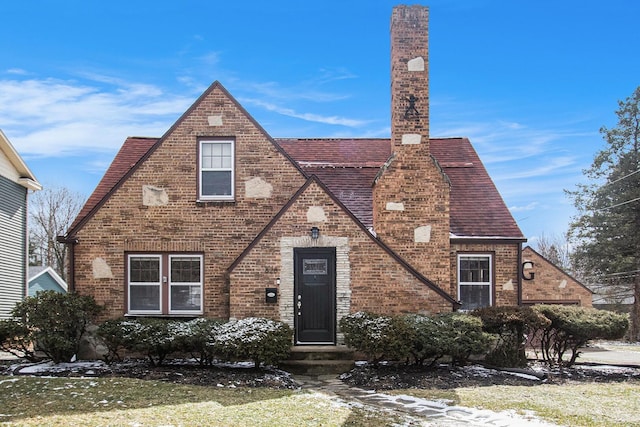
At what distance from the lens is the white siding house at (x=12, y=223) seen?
23.1 metres

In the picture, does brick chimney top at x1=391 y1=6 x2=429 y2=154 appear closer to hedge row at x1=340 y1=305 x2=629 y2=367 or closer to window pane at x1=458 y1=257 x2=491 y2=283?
window pane at x1=458 y1=257 x2=491 y2=283

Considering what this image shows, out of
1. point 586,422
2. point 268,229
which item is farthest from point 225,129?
point 586,422

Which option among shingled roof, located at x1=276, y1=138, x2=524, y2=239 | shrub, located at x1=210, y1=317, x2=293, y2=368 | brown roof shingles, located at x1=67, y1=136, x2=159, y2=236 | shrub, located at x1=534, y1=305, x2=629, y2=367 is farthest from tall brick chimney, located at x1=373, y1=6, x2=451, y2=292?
brown roof shingles, located at x1=67, y1=136, x2=159, y2=236

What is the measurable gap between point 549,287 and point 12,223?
2104 centimetres

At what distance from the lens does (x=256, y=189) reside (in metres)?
14.9

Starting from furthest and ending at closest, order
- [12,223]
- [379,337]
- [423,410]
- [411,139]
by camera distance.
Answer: [12,223]
[411,139]
[379,337]
[423,410]

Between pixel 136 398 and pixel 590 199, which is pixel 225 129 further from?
pixel 590 199

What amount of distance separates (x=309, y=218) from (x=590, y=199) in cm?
2551

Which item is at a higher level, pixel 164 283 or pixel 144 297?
pixel 164 283

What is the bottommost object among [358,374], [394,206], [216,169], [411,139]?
[358,374]

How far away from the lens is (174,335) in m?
12.7

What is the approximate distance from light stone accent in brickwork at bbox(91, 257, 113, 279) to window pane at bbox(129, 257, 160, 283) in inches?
18.8

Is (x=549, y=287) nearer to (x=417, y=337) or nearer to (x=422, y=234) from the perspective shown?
(x=422, y=234)

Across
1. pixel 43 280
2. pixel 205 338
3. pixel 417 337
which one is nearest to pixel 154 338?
pixel 205 338
